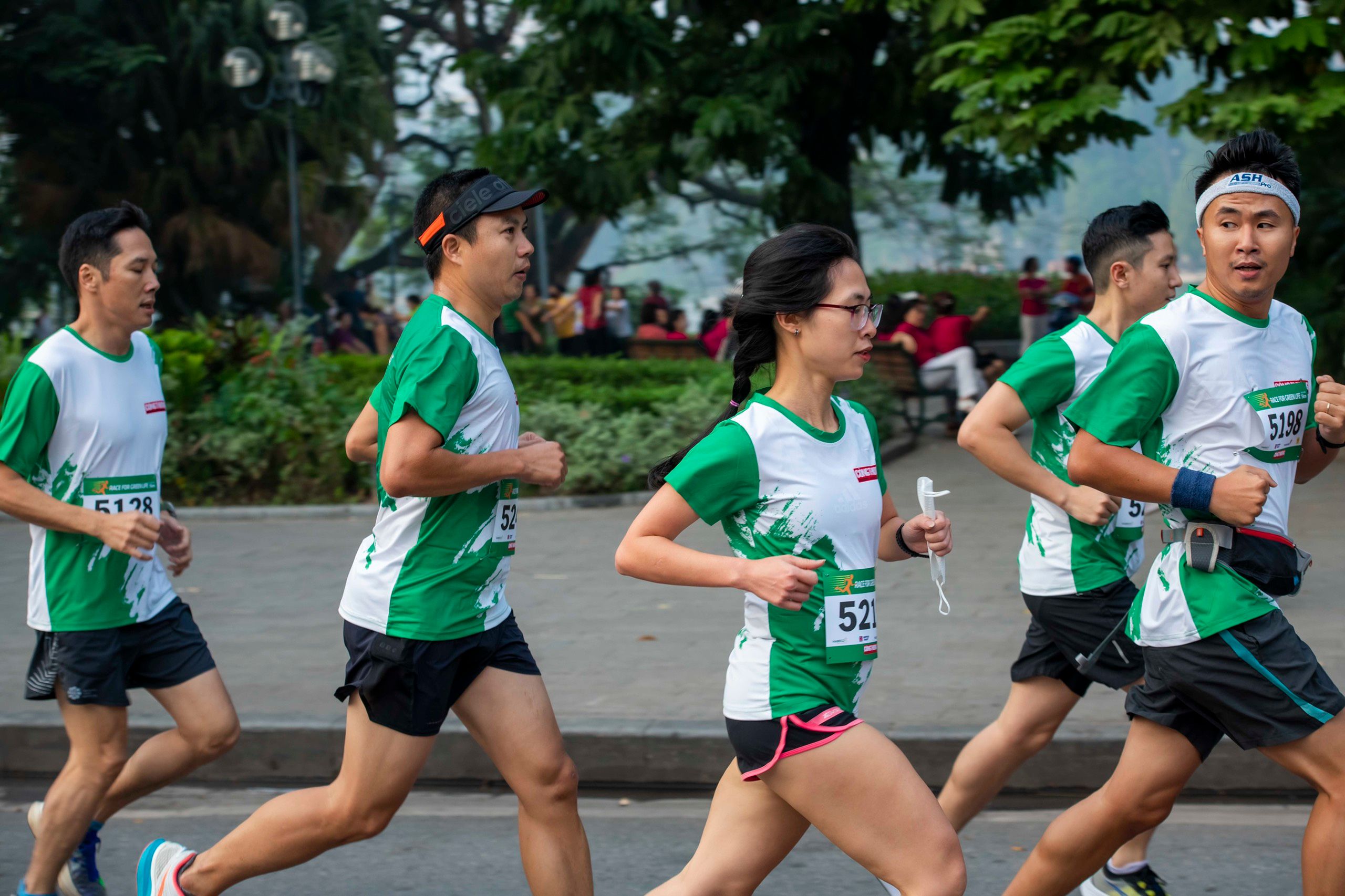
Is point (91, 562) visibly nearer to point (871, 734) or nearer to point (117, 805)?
point (117, 805)

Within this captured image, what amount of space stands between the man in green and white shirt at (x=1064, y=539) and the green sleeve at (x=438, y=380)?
1465mm

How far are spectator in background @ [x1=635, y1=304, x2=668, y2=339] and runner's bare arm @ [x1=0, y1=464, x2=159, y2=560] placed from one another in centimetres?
1425

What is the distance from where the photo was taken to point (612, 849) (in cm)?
484

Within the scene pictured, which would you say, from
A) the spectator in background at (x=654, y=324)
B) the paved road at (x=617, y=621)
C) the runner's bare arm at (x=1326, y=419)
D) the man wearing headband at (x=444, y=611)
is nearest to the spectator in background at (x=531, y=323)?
the spectator in background at (x=654, y=324)

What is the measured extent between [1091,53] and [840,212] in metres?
4.85

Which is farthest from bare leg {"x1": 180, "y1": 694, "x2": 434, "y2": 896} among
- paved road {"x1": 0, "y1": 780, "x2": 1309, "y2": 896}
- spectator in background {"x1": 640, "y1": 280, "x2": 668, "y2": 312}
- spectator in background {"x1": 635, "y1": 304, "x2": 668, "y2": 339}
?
spectator in background {"x1": 640, "y1": 280, "x2": 668, "y2": 312}

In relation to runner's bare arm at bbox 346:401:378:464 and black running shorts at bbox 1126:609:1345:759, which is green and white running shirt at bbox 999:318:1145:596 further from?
runner's bare arm at bbox 346:401:378:464

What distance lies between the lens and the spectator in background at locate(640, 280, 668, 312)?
19500mm

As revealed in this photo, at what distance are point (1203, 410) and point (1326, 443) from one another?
40 centimetres

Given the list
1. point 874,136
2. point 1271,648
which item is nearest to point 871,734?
point 1271,648

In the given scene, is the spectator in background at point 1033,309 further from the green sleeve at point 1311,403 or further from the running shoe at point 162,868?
the running shoe at point 162,868

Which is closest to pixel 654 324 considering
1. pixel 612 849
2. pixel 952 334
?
pixel 952 334

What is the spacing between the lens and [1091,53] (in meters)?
12.7

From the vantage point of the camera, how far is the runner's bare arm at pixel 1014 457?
4.00 m
